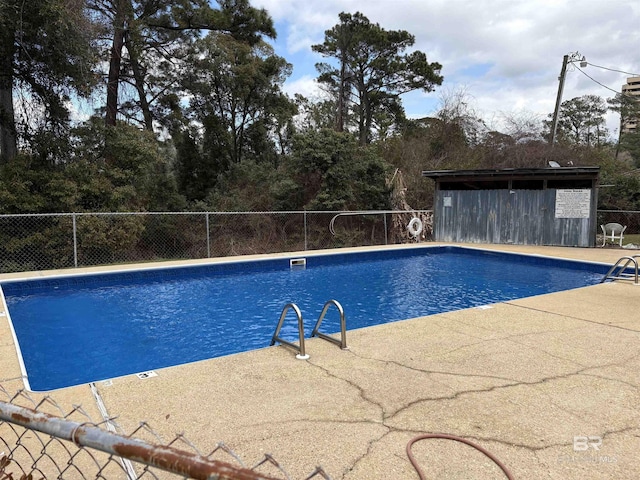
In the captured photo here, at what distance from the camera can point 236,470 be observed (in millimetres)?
829

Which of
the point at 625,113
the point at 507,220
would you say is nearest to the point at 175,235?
the point at 507,220

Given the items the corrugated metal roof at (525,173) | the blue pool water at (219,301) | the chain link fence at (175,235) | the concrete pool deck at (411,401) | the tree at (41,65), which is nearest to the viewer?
the concrete pool deck at (411,401)

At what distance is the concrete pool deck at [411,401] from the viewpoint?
202cm

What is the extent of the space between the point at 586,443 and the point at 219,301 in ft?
17.4

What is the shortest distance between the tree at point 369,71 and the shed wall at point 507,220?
7727 mm

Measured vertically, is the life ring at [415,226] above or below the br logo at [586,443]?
above

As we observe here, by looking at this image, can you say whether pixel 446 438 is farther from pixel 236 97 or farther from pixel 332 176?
pixel 236 97

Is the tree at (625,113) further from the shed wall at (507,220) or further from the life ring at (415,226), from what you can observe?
the life ring at (415,226)

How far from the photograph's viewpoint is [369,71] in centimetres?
2028

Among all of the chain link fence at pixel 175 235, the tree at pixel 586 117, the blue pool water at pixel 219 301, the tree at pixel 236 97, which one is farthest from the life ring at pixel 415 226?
the tree at pixel 586 117

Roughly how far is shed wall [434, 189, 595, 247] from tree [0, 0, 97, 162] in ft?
31.9

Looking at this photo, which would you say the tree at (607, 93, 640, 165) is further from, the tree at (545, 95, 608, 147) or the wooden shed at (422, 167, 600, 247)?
the wooden shed at (422, 167, 600, 247)

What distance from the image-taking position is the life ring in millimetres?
12430

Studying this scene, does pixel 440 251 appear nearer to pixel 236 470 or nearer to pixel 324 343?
pixel 324 343
